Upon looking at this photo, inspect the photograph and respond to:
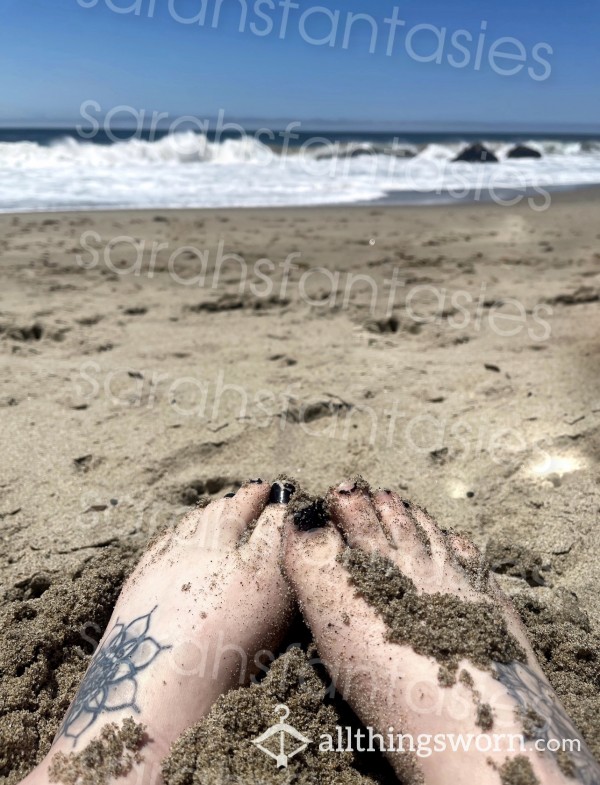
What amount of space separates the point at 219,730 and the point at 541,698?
1.91ft

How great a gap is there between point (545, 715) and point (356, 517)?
0.55m

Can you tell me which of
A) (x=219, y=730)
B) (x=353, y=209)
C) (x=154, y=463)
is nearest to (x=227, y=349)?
(x=154, y=463)

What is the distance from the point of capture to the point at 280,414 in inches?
89.7

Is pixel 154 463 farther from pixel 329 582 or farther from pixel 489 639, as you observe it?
pixel 489 639

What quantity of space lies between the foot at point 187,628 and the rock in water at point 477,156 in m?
17.7

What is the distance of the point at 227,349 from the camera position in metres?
2.89

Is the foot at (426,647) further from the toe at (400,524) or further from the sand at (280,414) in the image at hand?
the sand at (280,414)

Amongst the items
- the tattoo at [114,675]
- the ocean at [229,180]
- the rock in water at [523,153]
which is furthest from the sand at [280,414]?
the rock in water at [523,153]

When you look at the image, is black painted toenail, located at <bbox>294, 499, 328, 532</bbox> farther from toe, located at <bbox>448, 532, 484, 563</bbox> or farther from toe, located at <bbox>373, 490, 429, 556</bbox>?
toe, located at <bbox>448, 532, 484, 563</bbox>

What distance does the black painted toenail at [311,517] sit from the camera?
142 centimetres

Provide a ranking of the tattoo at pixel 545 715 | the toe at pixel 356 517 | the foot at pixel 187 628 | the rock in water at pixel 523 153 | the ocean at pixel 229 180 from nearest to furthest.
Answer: the tattoo at pixel 545 715 < the foot at pixel 187 628 < the toe at pixel 356 517 < the ocean at pixel 229 180 < the rock in water at pixel 523 153

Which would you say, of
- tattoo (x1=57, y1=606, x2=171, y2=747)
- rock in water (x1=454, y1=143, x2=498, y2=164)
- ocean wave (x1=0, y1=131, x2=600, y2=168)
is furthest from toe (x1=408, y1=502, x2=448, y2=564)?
rock in water (x1=454, y1=143, x2=498, y2=164)

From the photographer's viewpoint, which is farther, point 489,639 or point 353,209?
point 353,209

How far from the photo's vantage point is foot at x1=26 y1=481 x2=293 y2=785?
3.73 ft
